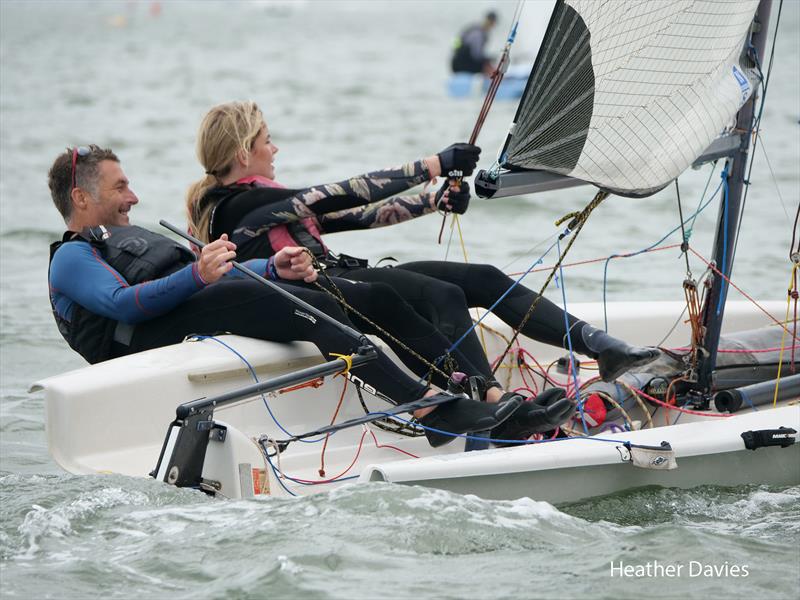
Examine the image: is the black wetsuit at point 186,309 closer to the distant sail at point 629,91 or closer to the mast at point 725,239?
the distant sail at point 629,91

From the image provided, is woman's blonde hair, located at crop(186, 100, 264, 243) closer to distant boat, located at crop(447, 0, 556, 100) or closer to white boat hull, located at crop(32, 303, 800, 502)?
white boat hull, located at crop(32, 303, 800, 502)

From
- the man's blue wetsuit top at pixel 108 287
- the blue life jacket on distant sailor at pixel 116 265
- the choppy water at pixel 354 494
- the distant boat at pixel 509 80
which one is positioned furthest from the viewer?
the distant boat at pixel 509 80

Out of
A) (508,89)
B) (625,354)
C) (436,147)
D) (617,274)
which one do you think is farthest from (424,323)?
(508,89)

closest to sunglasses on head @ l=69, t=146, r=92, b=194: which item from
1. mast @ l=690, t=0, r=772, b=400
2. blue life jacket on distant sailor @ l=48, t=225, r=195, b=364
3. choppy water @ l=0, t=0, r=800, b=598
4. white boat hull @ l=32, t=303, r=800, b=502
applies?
blue life jacket on distant sailor @ l=48, t=225, r=195, b=364

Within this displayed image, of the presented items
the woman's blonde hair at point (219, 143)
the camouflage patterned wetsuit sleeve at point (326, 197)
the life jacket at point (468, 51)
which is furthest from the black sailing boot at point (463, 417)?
the life jacket at point (468, 51)

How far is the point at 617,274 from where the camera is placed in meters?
6.67

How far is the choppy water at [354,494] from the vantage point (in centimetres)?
240

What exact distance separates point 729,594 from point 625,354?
32.6 inches

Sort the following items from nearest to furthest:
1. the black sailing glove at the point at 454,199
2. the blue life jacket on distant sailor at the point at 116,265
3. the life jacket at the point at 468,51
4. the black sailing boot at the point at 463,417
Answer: the black sailing boot at the point at 463,417
the blue life jacket on distant sailor at the point at 116,265
the black sailing glove at the point at 454,199
the life jacket at the point at 468,51

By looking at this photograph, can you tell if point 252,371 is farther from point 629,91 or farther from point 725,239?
point 725,239

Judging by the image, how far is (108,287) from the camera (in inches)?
123

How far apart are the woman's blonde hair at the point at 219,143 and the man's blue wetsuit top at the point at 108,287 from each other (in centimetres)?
42

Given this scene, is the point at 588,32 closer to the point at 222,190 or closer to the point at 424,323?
the point at 424,323

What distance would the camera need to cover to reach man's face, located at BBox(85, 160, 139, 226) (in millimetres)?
3279
